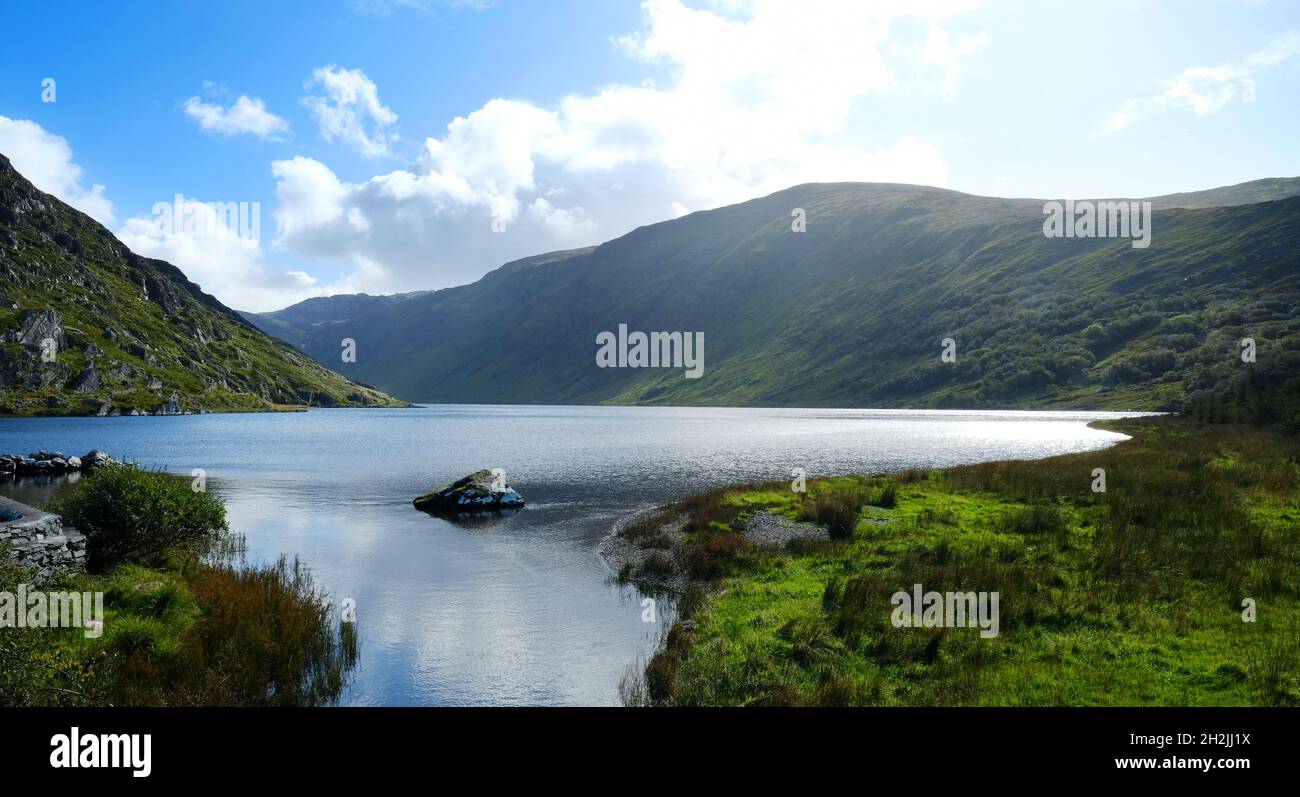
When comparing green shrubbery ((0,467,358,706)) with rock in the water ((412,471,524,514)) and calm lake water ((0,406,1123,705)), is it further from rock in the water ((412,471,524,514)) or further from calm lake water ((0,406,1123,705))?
rock in the water ((412,471,524,514))

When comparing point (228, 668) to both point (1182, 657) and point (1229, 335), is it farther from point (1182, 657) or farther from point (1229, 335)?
point (1229, 335)

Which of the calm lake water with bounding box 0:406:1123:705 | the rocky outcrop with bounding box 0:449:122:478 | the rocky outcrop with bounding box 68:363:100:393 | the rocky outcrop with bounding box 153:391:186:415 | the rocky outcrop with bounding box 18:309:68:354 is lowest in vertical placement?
the calm lake water with bounding box 0:406:1123:705

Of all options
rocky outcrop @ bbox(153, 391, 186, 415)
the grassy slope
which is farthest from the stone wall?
rocky outcrop @ bbox(153, 391, 186, 415)

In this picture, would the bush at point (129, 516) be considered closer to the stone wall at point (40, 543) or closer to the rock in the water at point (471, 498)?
the stone wall at point (40, 543)

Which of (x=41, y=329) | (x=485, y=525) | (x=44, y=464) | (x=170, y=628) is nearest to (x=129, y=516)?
(x=170, y=628)

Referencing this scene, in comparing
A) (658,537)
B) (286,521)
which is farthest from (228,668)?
(286,521)
